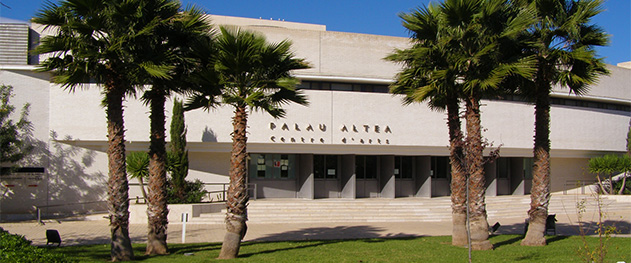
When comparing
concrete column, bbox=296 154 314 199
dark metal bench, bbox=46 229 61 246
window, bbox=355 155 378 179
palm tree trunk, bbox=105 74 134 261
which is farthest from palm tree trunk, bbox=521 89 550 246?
window, bbox=355 155 378 179

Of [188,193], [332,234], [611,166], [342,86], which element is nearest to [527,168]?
[611,166]

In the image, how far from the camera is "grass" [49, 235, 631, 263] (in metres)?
12.7

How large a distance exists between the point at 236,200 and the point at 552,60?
31.0 feet

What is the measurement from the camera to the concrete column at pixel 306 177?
27500 mm

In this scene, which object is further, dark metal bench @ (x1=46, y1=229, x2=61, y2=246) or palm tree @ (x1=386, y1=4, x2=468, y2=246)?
palm tree @ (x1=386, y1=4, x2=468, y2=246)

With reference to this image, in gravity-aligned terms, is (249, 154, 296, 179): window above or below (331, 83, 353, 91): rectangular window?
below

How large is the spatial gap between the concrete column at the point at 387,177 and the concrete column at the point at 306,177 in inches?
173

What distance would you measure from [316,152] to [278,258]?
548 inches

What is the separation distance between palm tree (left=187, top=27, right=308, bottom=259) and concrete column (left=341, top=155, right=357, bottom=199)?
14.5 m

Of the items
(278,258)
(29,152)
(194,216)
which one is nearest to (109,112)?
(278,258)

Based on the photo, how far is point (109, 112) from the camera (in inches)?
505

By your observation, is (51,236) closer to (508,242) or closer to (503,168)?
(508,242)

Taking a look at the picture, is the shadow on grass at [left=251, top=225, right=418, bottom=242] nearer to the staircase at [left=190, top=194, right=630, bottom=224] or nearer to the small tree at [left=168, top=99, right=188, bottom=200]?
the staircase at [left=190, top=194, right=630, bottom=224]


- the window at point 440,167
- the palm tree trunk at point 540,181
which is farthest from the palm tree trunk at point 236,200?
the window at point 440,167
